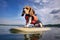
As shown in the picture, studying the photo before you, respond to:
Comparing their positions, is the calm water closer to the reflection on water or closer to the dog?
the reflection on water

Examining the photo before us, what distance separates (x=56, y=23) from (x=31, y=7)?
1.43ft

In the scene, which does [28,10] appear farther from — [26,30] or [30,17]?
[26,30]

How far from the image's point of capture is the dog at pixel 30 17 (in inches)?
117

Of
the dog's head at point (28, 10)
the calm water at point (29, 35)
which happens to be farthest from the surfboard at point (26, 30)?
the dog's head at point (28, 10)

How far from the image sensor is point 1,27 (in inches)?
117

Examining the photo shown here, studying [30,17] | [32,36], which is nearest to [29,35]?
[32,36]

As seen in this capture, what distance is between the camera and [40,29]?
300 cm

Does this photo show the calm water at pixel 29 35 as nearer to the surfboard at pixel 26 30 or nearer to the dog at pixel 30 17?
the surfboard at pixel 26 30

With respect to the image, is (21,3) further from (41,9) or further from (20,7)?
(41,9)

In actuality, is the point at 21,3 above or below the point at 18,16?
above

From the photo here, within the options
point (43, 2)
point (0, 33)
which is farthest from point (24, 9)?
point (0, 33)

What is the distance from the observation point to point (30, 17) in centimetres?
300

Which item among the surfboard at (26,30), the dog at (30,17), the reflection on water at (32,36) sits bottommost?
the reflection on water at (32,36)

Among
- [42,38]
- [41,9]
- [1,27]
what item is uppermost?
[41,9]
